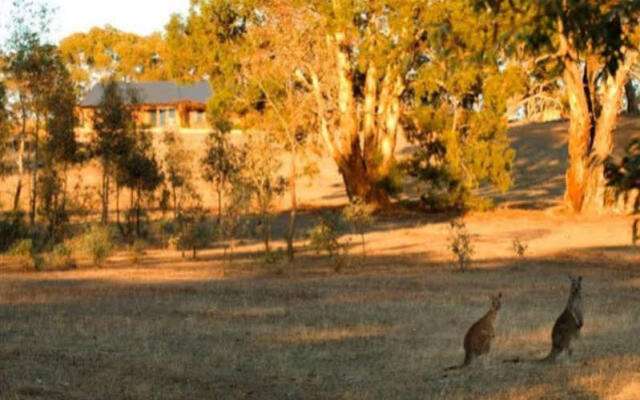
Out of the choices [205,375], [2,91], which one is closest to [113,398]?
[205,375]

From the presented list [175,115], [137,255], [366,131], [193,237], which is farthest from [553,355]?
[175,115]

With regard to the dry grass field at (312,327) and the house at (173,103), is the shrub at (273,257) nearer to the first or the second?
the dry grass field at (312,327)

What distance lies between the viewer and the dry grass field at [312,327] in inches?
491

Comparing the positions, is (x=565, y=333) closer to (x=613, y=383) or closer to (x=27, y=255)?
(x=613, y=383)

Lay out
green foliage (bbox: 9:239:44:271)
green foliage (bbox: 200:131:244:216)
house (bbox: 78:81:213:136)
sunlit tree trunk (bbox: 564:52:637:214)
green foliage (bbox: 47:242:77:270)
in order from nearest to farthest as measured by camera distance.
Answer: green foliage (bbox: 9:239:44:271) → green foliage (bbox: 47:242:77:270) → green foliage (bbox: 200:131:244:216) → sunlit tree trunk (bbox: 564:52:637:214) → house (bbox: 78:81:213:136)

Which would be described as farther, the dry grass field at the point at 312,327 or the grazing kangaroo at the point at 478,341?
the grazing kangaroo at the point at 478,341

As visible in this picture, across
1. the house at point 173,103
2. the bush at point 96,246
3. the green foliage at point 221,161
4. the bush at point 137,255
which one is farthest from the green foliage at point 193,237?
the house at point 173,103

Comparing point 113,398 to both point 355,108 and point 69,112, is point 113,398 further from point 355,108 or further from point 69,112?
point 355,108

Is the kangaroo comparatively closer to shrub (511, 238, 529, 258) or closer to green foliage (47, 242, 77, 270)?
shrub (511, 238, 529, 258)

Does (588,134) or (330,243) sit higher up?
(588,134)

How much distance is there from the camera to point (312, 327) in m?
17.8

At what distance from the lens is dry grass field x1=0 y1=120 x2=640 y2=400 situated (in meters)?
12.5

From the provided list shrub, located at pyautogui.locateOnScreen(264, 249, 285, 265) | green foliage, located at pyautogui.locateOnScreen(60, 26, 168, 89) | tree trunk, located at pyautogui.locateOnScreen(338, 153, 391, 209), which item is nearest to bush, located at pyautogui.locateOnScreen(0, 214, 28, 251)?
shrub, located at pyautogui.locateOnScreen(264, 249, 285, 265)

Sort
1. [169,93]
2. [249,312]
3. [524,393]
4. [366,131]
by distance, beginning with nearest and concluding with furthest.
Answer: [524,393] → [249,312] → [366,131] → [169,93]
